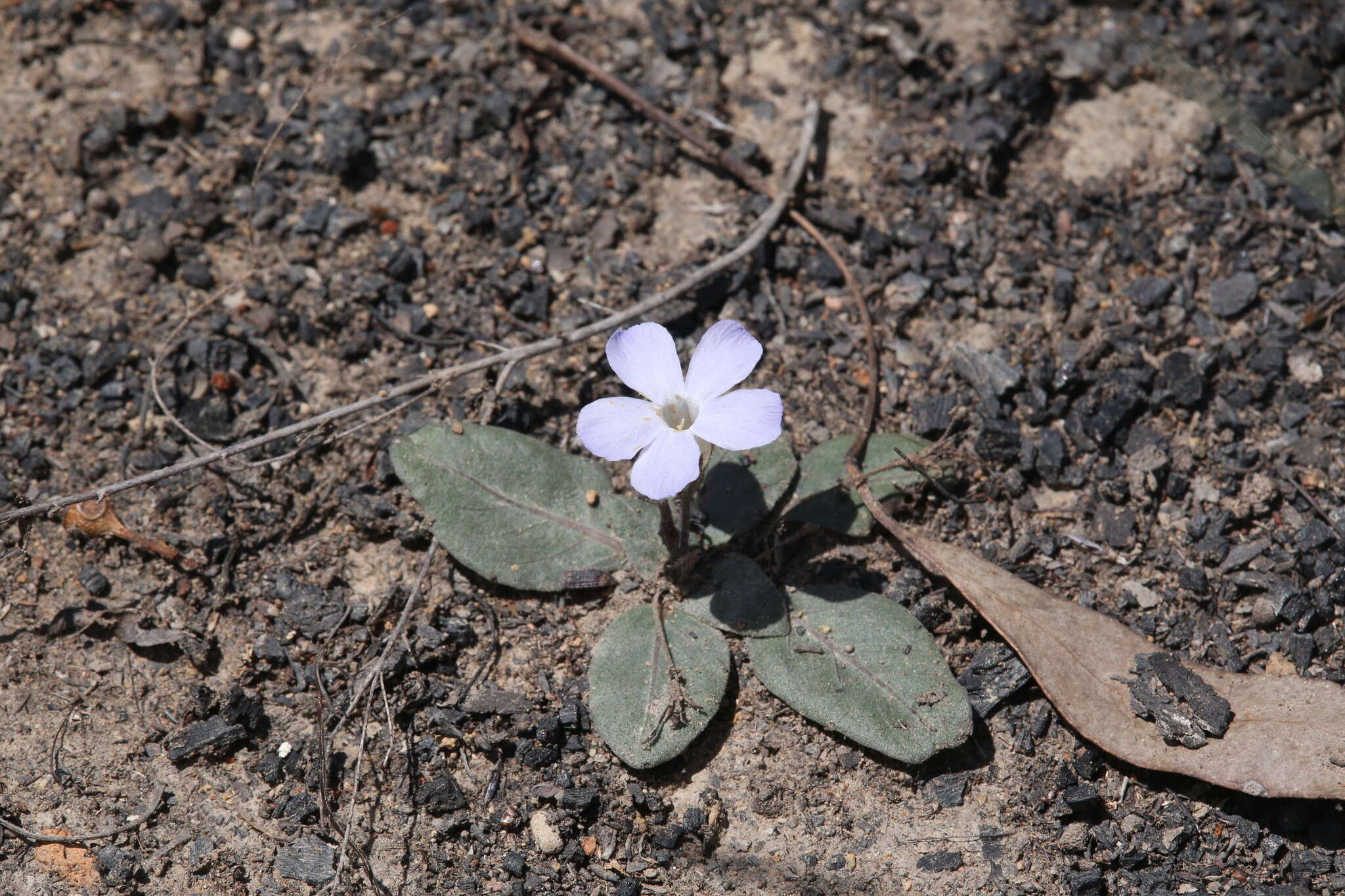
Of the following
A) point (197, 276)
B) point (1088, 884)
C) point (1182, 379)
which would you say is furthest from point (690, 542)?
point (197, 276)

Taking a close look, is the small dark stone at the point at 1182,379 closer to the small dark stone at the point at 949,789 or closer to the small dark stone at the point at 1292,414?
the small dark stone at the point at 1292,414

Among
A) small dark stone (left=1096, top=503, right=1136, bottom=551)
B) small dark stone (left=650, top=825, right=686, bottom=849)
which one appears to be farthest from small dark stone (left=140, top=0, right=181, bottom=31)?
small dark stone (left=1096, top=503, right=1136, bottom=551)

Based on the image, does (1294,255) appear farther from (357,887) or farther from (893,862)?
(357,887)

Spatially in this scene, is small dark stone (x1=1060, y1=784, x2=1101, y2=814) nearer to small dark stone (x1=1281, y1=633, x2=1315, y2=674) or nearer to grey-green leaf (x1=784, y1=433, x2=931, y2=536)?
small dark stone (x1=1281, y1=633, x2=1315, y2=674)

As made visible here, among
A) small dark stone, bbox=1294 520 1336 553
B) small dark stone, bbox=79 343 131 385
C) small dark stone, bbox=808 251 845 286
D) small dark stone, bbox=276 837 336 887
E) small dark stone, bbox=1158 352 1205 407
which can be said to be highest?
small dark stone, bbox=1158 352 1205 407

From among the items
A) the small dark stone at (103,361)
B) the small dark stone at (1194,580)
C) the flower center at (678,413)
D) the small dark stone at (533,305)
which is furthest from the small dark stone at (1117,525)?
the small dark stone at (103,361)

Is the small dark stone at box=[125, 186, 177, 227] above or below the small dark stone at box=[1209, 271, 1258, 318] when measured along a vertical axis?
below

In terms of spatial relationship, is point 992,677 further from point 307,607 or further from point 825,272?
point 307,607
